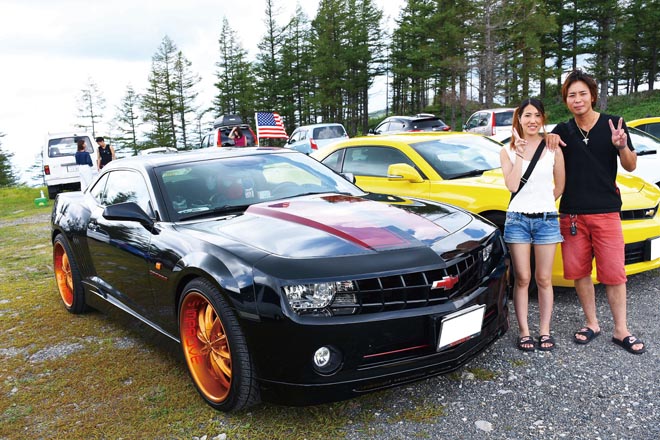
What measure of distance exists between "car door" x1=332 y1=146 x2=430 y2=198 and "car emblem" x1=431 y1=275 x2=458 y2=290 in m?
2.57

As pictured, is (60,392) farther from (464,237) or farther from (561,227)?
(561,227)

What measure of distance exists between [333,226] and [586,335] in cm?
197

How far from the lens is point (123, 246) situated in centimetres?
349

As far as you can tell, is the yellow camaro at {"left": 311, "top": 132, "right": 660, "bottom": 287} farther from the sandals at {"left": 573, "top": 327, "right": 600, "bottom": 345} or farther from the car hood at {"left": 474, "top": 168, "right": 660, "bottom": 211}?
the sandals at {"left": 573, "top": 327, "right": 600, "bottom": 345}

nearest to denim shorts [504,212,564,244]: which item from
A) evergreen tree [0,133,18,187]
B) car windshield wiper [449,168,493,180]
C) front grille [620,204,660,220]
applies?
front grille [620,204,660,220]

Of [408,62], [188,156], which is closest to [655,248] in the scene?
[188,156]

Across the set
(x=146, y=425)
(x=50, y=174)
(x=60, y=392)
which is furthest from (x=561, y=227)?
(x=50, y=174)

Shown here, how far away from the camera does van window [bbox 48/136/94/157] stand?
1710cm

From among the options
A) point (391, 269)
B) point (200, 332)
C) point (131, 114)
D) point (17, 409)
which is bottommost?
point (17, 409)

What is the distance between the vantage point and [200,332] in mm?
2904

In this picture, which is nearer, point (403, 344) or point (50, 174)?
point (403, 344)

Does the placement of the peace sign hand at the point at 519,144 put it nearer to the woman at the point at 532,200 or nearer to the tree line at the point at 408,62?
the woman at the point at 532,200

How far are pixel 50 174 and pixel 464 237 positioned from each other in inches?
674

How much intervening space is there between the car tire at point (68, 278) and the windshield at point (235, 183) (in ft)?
5.16
